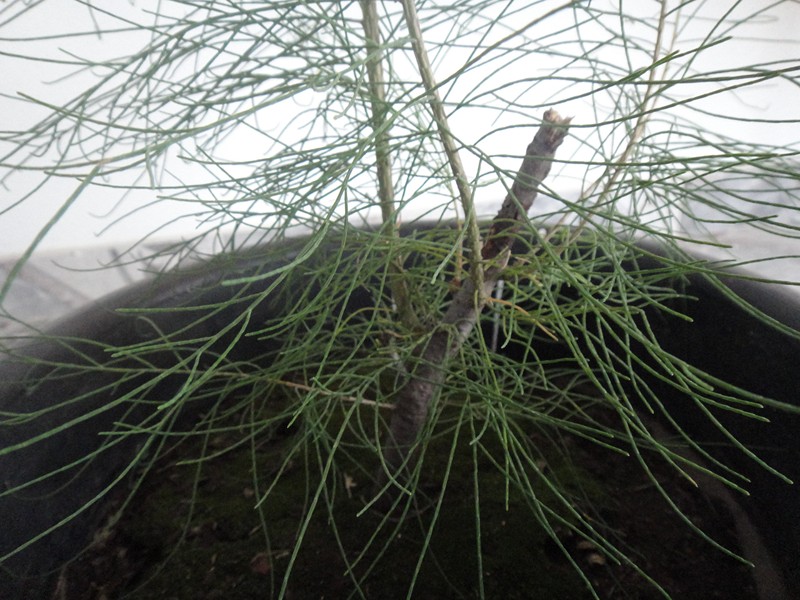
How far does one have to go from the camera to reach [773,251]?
882 millimetres

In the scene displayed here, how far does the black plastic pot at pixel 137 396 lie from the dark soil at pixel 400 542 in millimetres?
36

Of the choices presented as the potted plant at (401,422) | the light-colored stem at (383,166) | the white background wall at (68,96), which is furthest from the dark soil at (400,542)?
the white background wall at (68,96)

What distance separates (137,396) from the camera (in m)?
0.46

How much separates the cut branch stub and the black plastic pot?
5cm

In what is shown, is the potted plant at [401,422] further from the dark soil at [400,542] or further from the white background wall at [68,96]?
the white background wall at [68,96]

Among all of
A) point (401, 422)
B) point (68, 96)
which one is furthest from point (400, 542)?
point (68, 96)

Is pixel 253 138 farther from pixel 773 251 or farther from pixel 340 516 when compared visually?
pixel 773 251

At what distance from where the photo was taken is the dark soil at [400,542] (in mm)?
392

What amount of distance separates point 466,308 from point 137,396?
30 cm

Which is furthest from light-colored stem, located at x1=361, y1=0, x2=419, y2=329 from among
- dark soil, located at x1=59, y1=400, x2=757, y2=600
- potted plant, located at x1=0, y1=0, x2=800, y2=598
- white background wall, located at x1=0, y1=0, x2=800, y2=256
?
white background wall, located at x1=0, y1=0, x2=800, y2=256

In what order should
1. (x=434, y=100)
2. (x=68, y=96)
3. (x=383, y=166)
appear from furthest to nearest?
(x=68, y=96) → (x=383, y=166) → (x=434, y=100)

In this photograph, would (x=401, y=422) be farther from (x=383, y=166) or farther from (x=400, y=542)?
(x=383, y=166)

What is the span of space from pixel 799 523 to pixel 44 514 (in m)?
0.52

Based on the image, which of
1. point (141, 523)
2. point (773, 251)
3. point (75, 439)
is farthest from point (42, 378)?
point (773, 251)
